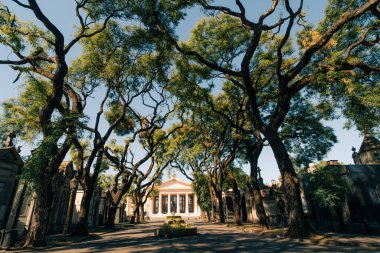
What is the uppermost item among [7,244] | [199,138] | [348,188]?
[199,138]

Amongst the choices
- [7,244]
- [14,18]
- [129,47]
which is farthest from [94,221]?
[14,18]

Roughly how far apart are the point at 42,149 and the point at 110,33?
9.70 meters

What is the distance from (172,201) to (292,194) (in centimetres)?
6742

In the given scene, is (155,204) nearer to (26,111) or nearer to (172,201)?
(172,201)

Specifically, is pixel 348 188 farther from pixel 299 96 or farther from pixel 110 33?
pixel 110 33

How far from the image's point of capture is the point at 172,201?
75188 millimetres

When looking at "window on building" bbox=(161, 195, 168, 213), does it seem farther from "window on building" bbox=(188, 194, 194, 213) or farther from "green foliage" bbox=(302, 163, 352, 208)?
"green foliage" bbox=(302, 163, 352, 208)

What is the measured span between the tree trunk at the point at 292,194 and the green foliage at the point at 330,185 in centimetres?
402

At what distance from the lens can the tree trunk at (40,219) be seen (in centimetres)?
1082

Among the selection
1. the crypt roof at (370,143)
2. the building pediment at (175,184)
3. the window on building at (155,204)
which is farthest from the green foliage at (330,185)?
the window on building at (155,204)

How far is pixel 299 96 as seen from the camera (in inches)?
752

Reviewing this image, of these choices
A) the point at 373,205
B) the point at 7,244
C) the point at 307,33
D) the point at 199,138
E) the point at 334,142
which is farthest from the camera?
the point at 199,138

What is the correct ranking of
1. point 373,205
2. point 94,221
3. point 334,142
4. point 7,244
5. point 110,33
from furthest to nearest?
point 94,221
point 334,142
point 110,33
point 373,205
point 7,244

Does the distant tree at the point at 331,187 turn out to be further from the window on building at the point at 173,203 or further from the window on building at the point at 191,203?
the window on building at the point at 173,203
